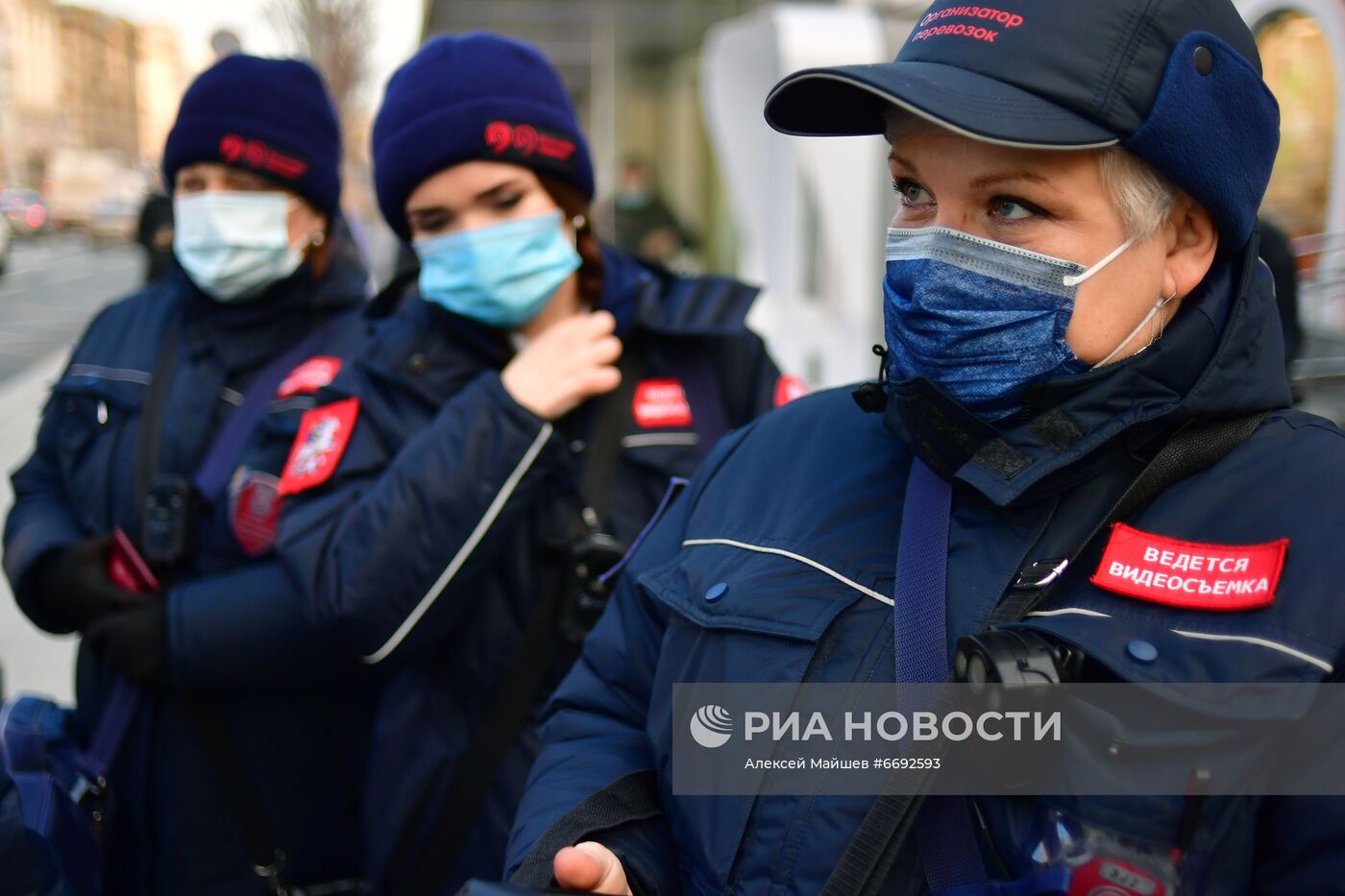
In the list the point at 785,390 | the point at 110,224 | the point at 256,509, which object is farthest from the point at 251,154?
the point at 110,224

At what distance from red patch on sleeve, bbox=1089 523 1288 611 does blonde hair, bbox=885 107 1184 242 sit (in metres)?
0.33

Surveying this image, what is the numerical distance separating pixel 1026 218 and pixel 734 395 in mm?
1004

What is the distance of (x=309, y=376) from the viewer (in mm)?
2266

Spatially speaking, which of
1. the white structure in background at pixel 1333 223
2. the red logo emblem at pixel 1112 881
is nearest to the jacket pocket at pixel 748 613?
the red logo emblem at pixel 1112 881

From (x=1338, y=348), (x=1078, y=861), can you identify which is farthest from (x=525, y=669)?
(x=1338, y=348)

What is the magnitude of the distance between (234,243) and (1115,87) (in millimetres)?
1989

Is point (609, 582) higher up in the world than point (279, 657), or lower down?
higher up

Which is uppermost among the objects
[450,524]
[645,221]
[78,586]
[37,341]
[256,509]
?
[450,524]

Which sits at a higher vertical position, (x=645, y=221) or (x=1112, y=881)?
(x=1112, y=881)

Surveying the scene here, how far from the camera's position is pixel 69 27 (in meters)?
50.3

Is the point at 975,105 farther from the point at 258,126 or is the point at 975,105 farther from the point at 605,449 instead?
the point at 258,126

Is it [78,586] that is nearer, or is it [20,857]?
[20,857]

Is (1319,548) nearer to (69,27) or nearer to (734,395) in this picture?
(734,395)

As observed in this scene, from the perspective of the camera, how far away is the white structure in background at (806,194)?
6.14 meters
